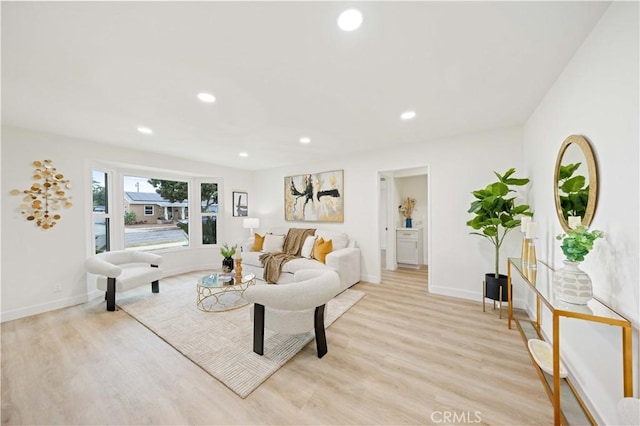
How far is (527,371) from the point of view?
Answer: 1840 mm

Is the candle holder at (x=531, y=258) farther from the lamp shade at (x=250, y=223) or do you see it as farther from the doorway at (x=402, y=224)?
the lamp shade at (x=250, y=223)

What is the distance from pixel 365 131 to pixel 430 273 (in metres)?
2.45

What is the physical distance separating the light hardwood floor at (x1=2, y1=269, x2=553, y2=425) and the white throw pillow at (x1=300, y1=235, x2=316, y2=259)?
1659 millimetres

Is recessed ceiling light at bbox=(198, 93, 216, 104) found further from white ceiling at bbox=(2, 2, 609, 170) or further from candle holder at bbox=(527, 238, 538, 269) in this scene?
candle holder at bbox=(527, 238, 538, 269)

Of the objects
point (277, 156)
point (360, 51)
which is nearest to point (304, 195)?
point (277, 156)

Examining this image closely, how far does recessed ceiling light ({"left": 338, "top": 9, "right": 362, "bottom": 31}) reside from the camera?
1263 millimetres

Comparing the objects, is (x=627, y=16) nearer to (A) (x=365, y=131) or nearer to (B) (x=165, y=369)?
(A) (x=365, y=131)

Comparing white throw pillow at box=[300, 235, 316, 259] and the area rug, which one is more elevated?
white throw pillow at box=[300, 235, 316, 259]

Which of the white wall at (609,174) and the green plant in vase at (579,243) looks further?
the green plant in vase at (579,243)

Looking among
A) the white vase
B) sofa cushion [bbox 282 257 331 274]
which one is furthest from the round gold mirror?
sofa cushion [bbox 282 257 331 274]

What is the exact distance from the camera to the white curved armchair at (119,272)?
3025 millimetres

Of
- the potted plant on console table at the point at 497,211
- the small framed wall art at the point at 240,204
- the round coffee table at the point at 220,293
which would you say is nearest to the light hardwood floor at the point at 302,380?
the potted plant on console table at the point at 497,211

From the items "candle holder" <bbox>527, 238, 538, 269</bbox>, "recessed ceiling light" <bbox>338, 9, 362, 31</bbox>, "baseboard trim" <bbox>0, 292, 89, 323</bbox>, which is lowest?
"baseboard trim" <bbox>0, 292, 89, 323</bbox>

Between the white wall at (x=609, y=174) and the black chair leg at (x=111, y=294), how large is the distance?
4745 millimetres
